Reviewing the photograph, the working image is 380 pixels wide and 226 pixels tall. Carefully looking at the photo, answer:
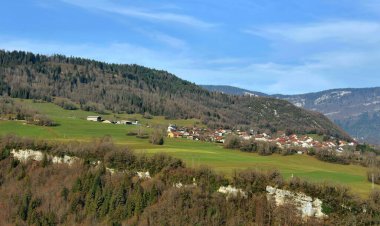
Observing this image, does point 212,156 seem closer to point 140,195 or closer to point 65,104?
point 140,195

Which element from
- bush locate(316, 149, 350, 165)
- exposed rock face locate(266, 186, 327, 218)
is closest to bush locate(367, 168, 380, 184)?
exposed rock face locate(266, 186, 327, 218)

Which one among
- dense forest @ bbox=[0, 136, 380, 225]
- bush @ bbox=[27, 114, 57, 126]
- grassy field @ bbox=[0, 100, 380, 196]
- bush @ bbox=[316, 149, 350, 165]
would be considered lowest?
dense forest @ bbox=[0, 136, 380, 225]

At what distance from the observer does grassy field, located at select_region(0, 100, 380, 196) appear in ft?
186

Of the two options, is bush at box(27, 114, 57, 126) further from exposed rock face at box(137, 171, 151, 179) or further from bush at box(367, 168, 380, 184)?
bush at box(367, 168, 380, 184)

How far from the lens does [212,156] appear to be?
2707 inches

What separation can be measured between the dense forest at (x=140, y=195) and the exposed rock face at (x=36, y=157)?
68cm

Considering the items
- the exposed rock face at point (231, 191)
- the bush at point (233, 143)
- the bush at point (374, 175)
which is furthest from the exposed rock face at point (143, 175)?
the bush at point (233, 143)

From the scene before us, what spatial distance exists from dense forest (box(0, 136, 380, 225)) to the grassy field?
127 inches

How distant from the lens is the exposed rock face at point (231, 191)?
49781 millimetres

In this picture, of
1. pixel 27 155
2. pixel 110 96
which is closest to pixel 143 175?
pixel 27 155

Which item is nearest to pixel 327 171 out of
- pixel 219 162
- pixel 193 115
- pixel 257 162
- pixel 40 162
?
pixel 257 162

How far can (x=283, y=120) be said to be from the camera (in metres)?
188

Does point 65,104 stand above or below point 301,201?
above

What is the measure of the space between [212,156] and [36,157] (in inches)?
932
